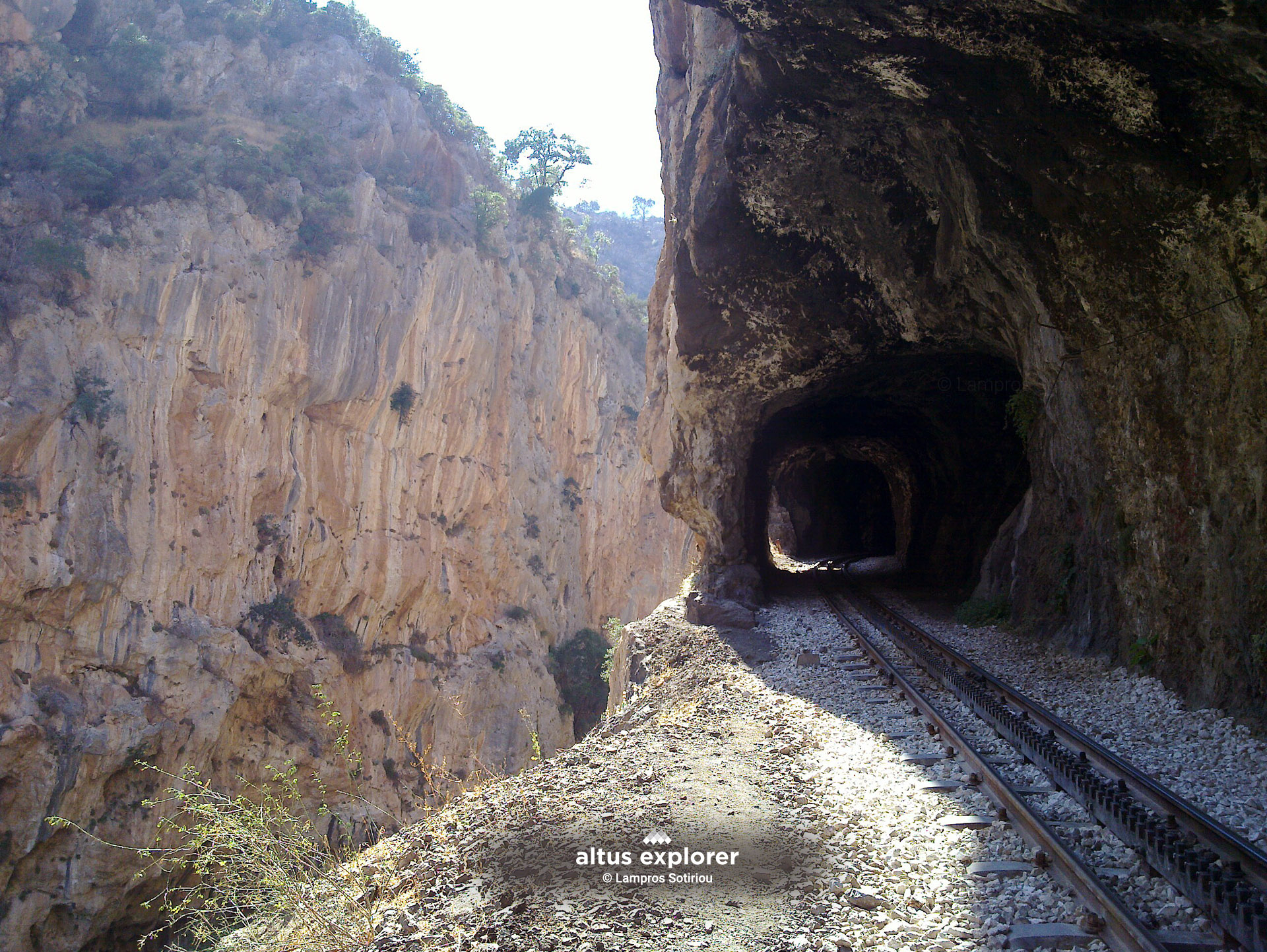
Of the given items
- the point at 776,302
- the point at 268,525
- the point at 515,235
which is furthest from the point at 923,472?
the point at 515,235

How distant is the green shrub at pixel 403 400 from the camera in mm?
30578

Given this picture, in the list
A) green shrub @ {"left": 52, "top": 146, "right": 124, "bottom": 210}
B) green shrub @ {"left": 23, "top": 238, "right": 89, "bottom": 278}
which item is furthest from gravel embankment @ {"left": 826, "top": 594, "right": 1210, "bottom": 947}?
green shrub @ {"left": 52, "top": 146, "right": 124, "bottom": 210}

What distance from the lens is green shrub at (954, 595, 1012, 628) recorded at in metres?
11.7

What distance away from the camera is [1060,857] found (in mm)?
3693

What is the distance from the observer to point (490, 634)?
33.1 m

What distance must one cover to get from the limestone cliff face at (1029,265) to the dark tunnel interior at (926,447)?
8.1 inches

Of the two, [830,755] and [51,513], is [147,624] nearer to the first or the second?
[51,513]

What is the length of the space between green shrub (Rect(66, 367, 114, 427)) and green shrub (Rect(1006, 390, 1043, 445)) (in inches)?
929

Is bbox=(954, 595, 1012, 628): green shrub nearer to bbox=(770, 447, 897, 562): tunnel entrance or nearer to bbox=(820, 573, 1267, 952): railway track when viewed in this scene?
bbox=(820, 573, 1267, 952): railway track

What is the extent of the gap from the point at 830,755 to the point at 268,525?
2457cm

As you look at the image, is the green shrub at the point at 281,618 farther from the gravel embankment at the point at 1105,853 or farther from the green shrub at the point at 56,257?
the gravel embankment at the point at 1105,853

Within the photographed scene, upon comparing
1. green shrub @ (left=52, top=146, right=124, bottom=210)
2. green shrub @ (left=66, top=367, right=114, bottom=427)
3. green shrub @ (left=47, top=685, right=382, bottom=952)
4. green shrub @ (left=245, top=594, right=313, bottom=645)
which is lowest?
green shrub @ (left=245, top=594, right=313, bottom=645)

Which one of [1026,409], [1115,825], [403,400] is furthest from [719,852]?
[403,400]

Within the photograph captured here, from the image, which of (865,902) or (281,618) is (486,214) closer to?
(281,618)
